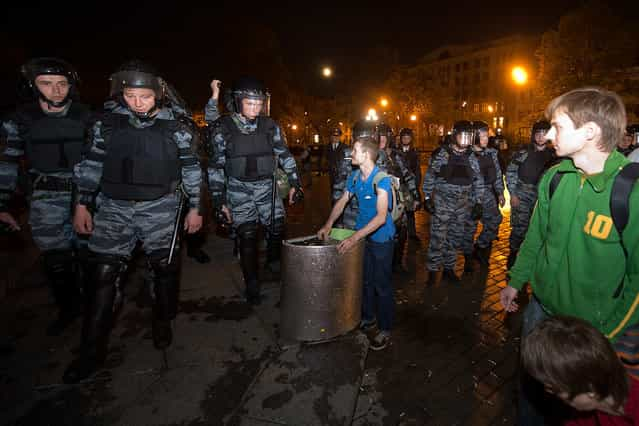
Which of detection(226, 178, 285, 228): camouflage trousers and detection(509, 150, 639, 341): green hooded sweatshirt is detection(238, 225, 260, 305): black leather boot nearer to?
detection(226, 178, 285, 228): camouflage trousers

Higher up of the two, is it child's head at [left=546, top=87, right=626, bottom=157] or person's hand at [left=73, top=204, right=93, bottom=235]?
child's head at [left=546, top=87, right=626, bottom=157]

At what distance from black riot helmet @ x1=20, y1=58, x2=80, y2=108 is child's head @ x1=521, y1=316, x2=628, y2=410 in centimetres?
454

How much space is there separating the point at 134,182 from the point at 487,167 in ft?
16.8

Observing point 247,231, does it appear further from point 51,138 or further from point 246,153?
point 51,138

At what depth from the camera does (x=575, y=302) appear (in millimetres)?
1815

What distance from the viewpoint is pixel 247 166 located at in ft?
13.6

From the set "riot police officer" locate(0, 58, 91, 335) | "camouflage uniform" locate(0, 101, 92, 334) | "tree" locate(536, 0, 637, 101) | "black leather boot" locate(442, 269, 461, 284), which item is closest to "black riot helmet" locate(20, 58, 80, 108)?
"riot police officer" locate(0, 58, 91, 335)

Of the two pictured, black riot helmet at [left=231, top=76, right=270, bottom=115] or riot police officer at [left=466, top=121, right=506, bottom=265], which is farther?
riot police officer at [left=466, top=121, right=506, bottom=265]

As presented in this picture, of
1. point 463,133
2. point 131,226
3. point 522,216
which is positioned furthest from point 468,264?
point 131,226

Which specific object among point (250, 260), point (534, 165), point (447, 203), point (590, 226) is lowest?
point (250, 260)

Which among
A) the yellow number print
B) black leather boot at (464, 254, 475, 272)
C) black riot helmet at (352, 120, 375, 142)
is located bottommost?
black leather boot at (464, 254, 475, 272)

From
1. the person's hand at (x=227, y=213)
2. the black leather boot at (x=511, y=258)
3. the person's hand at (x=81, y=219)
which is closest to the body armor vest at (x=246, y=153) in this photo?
the person's hand at (x=227, y=213)

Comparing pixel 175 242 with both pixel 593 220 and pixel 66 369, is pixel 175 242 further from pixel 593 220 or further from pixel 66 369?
pixel 593 220

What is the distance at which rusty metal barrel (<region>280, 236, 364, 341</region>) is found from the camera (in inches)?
117
